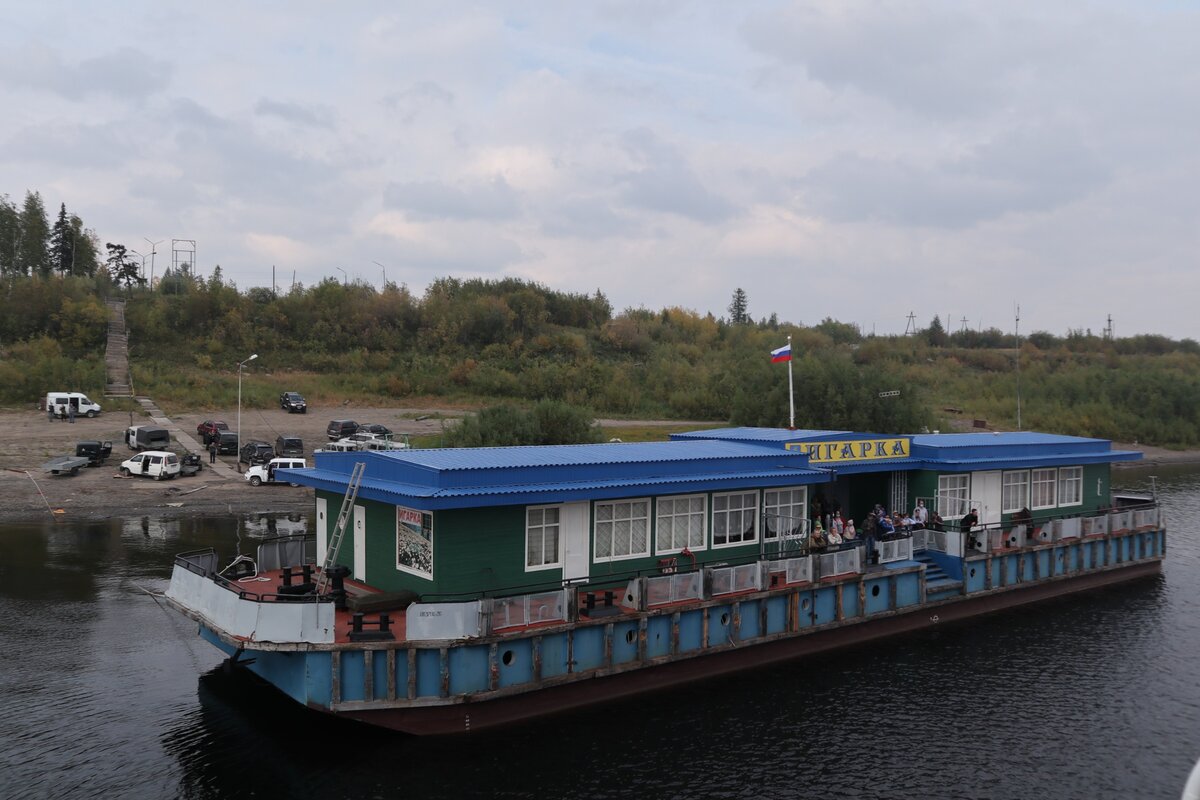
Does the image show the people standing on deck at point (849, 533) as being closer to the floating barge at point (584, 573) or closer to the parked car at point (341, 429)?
the floating barge at point (584, 573)

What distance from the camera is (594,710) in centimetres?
1911

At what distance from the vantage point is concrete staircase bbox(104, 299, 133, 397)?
70719mm

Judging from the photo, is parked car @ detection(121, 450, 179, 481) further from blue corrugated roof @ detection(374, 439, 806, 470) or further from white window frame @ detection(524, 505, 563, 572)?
white window frame @ detection(524, 505, 563, 572)

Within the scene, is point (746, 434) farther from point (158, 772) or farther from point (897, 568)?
point (158, 772)

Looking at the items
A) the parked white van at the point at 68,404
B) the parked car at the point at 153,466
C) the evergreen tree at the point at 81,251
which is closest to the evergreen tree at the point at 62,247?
the evergreen tree at the point at 81,251

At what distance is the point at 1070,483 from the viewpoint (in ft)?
107

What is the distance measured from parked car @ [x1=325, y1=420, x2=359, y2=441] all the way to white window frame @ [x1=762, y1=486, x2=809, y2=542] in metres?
41.4

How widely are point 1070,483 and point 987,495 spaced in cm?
524

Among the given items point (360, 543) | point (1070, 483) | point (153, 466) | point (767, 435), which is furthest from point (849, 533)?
point (153, 466)

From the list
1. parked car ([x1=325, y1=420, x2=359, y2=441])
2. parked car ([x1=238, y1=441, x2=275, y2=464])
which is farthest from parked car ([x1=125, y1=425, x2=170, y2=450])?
parked car ([x1=325, y1=420, x2=359, y2=441])

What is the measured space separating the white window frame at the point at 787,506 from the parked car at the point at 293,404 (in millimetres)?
52922

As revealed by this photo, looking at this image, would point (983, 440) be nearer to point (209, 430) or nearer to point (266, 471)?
point (266, 471)

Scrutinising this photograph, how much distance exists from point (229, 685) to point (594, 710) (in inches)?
332

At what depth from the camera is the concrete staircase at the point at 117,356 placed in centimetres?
7072
